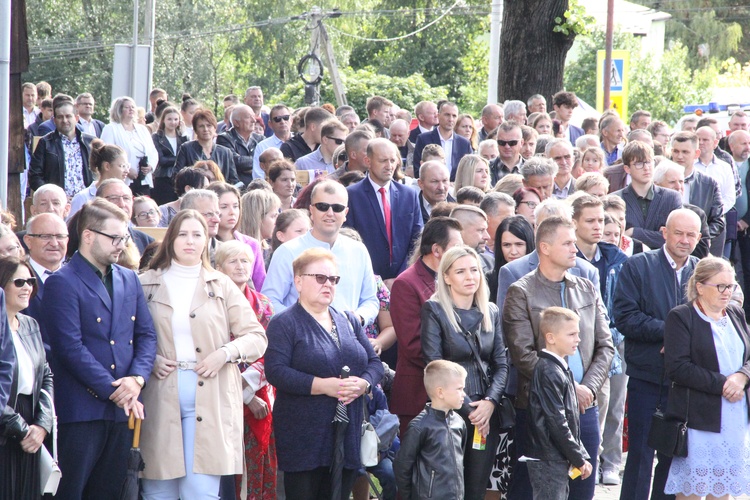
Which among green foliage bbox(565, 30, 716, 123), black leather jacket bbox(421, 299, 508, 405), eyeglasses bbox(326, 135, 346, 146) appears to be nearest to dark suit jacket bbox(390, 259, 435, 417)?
black leather jacket bbox(421, 299, 508, 405)

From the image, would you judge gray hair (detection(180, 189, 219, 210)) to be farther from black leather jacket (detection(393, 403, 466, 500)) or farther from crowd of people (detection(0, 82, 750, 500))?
black leather jacket (detection(393, 403, 466, 500))

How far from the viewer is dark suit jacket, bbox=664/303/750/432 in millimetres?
6406

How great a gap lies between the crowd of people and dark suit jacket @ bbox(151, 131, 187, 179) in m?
4.14

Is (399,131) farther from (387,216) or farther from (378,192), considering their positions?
(387,216)

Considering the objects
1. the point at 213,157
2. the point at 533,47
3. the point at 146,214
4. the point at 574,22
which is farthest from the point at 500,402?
the point at 533,47

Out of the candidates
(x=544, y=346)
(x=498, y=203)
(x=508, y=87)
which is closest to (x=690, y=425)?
(x=544, y=346)

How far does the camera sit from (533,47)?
16375mm

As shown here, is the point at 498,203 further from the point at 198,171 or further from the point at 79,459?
the point at 79,459

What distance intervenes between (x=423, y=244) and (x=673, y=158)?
17.3 ft

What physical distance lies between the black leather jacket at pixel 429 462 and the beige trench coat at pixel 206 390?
3.02 ft

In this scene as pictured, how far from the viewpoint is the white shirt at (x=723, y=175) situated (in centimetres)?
1223

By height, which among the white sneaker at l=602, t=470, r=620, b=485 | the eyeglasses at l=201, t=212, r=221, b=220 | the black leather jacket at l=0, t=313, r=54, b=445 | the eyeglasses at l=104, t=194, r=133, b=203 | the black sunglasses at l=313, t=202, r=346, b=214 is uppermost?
the black sunglasses at l=313, t=202, r=346, b=214

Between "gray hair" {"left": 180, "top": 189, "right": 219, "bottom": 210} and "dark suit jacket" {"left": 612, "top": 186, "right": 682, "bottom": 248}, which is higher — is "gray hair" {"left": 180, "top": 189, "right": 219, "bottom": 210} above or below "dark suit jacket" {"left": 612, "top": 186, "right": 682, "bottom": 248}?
above

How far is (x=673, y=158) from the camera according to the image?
11070 millimetres
